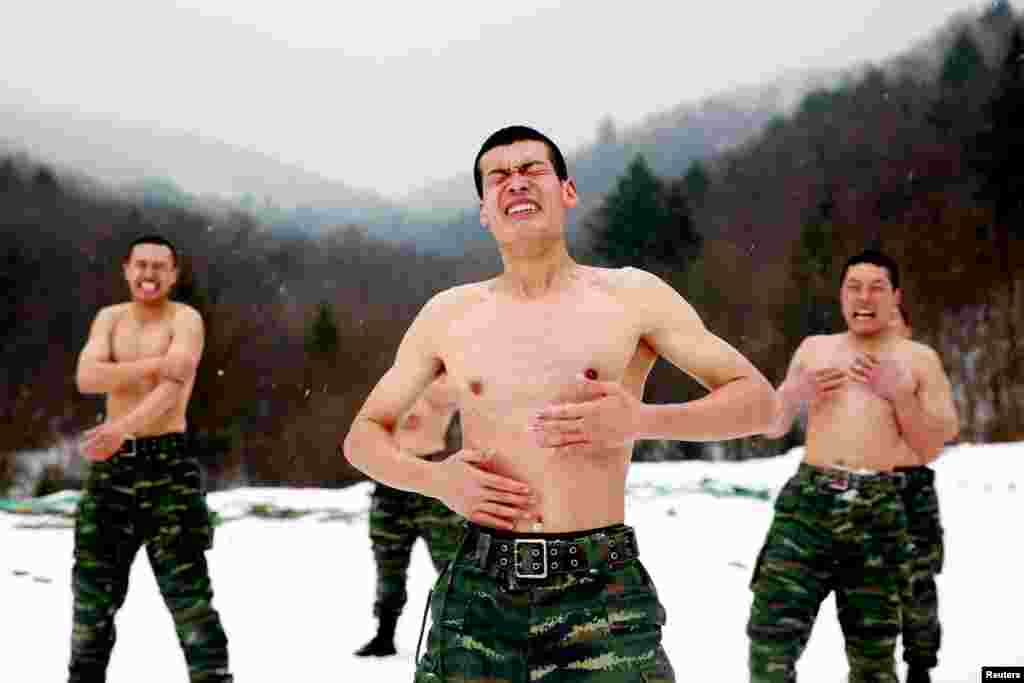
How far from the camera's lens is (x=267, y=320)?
24359mm

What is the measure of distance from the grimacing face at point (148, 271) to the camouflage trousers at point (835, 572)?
3.03 m

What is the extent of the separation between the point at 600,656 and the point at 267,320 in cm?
2347

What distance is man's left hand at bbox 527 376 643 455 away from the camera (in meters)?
1.83

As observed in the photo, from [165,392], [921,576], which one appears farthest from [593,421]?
[921,576]

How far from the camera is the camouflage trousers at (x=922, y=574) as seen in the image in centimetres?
485

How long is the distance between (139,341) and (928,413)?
3.75m

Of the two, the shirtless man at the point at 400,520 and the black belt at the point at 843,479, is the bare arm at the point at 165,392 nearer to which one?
the shirtless man at the point at 400,520

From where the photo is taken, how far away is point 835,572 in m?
4.00

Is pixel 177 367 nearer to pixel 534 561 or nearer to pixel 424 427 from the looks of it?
pixel 424 427

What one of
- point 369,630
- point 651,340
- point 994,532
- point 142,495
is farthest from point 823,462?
point 994,532

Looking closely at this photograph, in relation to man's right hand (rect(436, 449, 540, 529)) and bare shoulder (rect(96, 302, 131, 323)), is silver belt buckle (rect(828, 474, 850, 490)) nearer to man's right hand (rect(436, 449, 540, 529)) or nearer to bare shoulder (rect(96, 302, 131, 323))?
man's right hand (rect(436, 449, 540, 529))

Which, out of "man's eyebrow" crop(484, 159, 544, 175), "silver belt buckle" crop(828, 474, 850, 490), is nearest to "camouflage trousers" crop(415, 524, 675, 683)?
"man's eyebrow" crop(484, 159, 544, 175)

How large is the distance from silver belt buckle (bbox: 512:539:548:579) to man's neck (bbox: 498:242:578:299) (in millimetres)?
570

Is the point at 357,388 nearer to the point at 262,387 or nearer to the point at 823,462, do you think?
the point at 262,387
